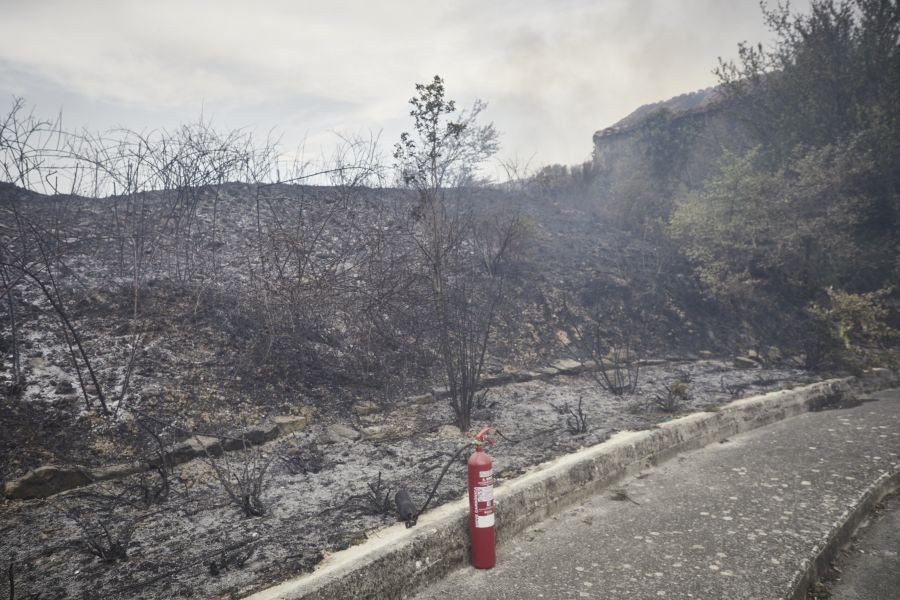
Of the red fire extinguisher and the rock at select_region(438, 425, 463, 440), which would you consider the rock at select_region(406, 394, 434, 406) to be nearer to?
the rock at select_region(438, 425, 463, 440)

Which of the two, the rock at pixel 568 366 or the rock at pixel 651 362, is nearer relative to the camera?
the rock at pixel 568 366

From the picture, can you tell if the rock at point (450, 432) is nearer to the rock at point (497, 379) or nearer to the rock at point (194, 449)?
the rock at point (497, 379)

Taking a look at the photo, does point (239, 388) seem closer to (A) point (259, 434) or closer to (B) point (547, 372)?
(A) point (259, 434)

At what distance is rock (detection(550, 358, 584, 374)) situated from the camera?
6.92 m

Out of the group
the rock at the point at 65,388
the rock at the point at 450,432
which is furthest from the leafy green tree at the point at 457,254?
the rock at the point at 65,388

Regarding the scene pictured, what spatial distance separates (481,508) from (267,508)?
52.8 inches

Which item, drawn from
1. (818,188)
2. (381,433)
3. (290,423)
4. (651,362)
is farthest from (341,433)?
(818,188)

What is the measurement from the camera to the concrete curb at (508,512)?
6.74 ft

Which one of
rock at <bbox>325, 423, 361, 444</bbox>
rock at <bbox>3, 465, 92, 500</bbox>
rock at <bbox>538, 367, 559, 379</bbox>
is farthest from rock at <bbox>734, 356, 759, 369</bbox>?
rock at <bbox>3, 465, 92, 500</bbox>

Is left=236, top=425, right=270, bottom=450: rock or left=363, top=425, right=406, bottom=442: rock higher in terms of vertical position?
left=236, top=425, right=270, bottom=450: rock

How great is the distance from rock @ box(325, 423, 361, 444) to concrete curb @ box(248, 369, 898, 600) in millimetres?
1565

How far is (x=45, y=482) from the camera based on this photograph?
299 centimetres

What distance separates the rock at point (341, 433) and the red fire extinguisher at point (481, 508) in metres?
1.84

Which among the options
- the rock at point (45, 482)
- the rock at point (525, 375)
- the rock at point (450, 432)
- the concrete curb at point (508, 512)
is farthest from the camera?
the rock at point (525, 375)
